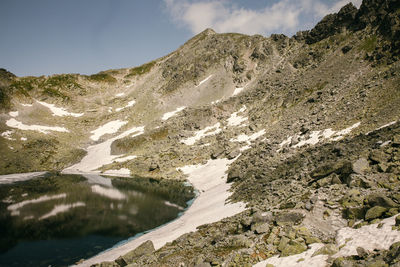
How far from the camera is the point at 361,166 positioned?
2145 centimetres

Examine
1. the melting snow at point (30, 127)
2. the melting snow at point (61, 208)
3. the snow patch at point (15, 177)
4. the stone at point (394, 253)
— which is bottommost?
the stone at point (394, 253)

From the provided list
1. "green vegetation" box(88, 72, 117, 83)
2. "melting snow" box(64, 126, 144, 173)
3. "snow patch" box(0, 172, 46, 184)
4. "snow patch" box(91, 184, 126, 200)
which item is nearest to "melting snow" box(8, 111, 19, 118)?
"melting snow" box(64, 126, 144, 173)

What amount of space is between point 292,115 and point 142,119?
73.5 m

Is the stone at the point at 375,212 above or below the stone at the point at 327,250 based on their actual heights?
above

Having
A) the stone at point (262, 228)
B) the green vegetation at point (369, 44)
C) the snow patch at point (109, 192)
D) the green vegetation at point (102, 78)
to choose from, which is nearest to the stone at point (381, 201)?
the stone at point (262, 228)

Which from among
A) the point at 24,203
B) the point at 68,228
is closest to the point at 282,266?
the point at 68,228

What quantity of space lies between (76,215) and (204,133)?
2095 inches

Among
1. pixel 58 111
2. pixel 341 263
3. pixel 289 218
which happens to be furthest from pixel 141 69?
pixel 341 263

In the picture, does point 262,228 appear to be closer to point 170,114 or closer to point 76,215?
point 76,215

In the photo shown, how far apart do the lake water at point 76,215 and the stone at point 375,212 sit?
2716 centimetres

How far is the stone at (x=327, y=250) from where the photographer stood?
12220 millimetres

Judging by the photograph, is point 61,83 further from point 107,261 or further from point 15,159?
point 107,261

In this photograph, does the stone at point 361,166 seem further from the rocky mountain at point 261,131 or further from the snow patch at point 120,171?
the snow patch at point 120,171

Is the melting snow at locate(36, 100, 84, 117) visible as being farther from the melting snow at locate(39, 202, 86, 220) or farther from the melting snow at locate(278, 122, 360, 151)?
the melting snow at locate(278, 122, 360, 151)
